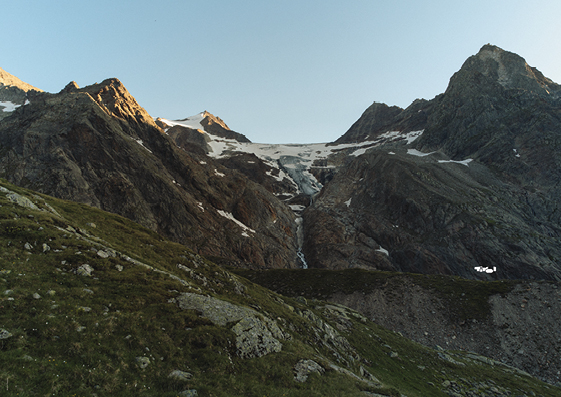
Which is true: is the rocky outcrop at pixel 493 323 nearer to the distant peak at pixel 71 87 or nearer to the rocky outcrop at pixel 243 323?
the rocky outcrop at pixel 243 323

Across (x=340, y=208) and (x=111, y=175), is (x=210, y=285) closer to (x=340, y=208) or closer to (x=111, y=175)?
(x=111, y=175)

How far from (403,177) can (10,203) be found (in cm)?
14438

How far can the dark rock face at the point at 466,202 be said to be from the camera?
340ft

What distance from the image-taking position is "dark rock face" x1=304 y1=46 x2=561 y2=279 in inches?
4077

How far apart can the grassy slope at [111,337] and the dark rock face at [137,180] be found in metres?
74.6

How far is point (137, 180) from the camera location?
11138 cm

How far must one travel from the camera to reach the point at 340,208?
6009 inches

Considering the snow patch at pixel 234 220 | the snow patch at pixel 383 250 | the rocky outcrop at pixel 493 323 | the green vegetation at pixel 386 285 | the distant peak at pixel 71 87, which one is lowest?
the rocky outcrop at pixel 493 323

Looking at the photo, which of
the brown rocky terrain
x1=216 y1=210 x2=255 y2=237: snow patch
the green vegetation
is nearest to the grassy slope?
the brown rocky terrain

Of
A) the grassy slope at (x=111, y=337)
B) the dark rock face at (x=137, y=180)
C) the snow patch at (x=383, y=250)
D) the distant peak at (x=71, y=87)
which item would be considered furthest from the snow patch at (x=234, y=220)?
the distant peak at (x=71, y=87)

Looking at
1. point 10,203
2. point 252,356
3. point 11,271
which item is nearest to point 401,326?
point 252,356

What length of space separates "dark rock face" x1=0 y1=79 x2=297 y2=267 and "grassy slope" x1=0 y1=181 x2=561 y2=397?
74.6 metres

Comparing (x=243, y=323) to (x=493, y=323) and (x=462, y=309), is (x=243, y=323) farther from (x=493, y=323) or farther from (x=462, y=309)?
(x=462, y=309)

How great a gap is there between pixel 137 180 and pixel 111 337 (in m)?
108
